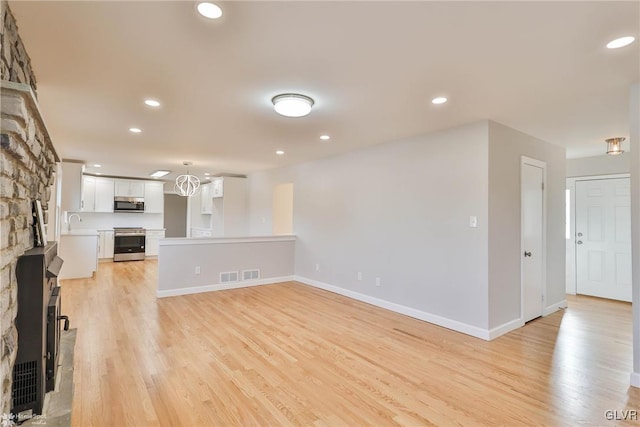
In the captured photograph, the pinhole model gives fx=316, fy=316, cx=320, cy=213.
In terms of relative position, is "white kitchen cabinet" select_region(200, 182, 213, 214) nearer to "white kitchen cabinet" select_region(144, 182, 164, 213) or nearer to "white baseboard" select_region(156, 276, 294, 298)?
"white kitchen cabinet" select_region(144, 182, 164, 213)

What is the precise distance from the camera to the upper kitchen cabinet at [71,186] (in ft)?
20.6

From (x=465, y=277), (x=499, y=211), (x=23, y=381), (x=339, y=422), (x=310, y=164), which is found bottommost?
(x=339, y=422)

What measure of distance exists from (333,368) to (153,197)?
330 inches

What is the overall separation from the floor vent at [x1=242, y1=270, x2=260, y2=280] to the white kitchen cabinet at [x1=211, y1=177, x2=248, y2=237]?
8.56 ft

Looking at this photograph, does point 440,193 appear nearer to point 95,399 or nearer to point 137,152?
point 95,399

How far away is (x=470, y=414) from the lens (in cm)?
209

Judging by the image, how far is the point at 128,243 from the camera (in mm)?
A: 8516

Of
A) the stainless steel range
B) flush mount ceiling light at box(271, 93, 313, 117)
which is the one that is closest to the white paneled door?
flush mount ceiling light at box(271, 93, 313, 117)

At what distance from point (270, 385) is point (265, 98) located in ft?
7.98

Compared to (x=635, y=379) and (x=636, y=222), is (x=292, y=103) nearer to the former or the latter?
(x=636, y=222)

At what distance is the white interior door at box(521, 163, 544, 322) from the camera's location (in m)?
3.91

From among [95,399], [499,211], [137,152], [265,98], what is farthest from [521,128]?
[137,152]

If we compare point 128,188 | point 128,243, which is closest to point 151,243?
point 128,243

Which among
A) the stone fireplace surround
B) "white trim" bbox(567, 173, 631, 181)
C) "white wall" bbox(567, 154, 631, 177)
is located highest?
"white wall" bbox(567, 154, 631, 177)
